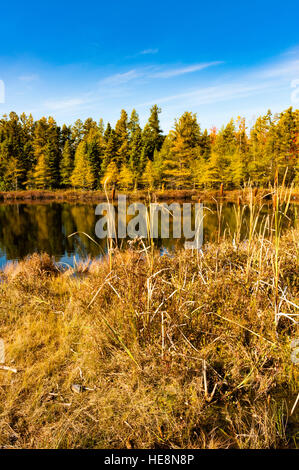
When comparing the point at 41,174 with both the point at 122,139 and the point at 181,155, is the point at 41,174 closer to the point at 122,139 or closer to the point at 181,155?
the point at 122,139

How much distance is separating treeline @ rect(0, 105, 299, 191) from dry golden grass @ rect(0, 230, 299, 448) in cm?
3071

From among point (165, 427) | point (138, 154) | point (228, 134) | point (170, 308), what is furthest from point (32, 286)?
point (228, 134)

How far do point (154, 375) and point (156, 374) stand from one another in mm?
17

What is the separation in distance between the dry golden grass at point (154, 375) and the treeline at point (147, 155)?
30.7 meters

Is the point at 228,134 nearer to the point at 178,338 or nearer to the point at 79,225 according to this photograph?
the point at 79,225

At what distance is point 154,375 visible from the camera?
1973 mm

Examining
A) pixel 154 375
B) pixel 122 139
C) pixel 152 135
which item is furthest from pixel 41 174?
pixel 154 375

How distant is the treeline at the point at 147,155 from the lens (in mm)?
33969

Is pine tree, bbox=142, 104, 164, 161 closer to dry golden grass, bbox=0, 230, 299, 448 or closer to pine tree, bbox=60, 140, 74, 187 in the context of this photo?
pine tree, bbox=60, 140, 74, 187

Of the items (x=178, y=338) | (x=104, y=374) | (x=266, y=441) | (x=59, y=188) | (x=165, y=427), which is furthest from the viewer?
(x=59, y=188)

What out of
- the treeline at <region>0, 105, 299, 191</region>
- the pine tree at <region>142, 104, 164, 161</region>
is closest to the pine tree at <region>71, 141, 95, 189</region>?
the treeline at <region>0, 105, 299, 191</region>

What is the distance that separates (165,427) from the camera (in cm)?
161

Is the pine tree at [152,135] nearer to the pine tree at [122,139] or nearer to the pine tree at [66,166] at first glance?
the pine tree at [122,139]

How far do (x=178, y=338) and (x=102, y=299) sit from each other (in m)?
1.25
